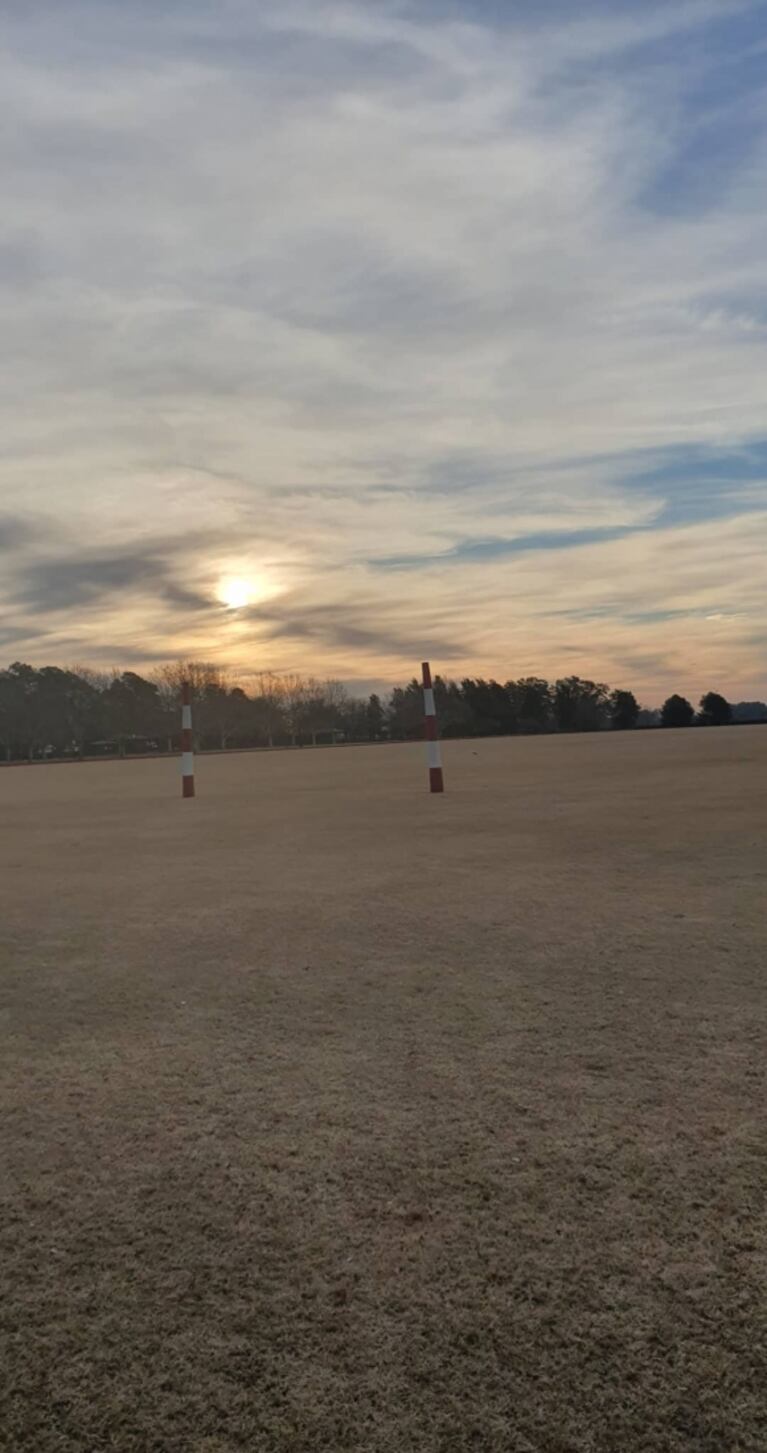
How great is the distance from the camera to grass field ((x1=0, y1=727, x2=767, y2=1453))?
4.50 feet

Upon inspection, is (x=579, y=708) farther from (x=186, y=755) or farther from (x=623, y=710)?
(x=186, y=755)

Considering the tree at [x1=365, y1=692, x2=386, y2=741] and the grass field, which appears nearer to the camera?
the grass field

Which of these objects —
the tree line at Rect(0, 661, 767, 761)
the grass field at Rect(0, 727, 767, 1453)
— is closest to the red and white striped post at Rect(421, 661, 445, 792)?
the grass field at Rect(0, 727, 767, 1453)

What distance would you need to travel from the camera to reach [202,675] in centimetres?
8612

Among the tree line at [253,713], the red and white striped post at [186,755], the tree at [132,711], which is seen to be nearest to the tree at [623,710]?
the tree line at [253,713]

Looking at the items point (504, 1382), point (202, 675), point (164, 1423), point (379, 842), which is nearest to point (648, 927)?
point (504, 1382)

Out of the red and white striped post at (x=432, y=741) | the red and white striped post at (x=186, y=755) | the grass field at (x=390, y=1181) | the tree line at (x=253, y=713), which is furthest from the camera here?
the tree line at (x=253, y=713)

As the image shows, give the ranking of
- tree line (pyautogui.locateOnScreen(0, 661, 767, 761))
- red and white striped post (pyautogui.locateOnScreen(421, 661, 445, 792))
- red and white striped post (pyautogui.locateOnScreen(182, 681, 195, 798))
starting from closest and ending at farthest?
red and white striped post (pyautogui.locateOnScreen(421, 661, 445, 792)), red and white striped post (pyautogui.locateOnScreen(182, 681, 195, 798)), tree line (pyautogui.locateOnScreen(0, 661, 767, 761))

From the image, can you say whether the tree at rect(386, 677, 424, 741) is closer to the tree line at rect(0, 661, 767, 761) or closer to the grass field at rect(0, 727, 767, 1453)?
the tree line at rect(0, 661, 767, 761)

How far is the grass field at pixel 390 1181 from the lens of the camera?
137 cm

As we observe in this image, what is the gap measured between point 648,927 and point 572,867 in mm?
1907

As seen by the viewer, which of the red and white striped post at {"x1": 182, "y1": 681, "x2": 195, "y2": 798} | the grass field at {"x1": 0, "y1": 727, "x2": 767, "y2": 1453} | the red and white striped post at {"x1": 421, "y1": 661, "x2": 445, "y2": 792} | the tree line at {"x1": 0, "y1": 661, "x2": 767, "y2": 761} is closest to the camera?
the grass field at {"x1": 0, "y1": 727, "x2": 767, "y2": 1453}

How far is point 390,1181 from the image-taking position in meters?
1.97

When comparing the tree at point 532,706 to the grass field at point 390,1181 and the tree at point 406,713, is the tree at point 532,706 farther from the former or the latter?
the grass field at point 390,1181
